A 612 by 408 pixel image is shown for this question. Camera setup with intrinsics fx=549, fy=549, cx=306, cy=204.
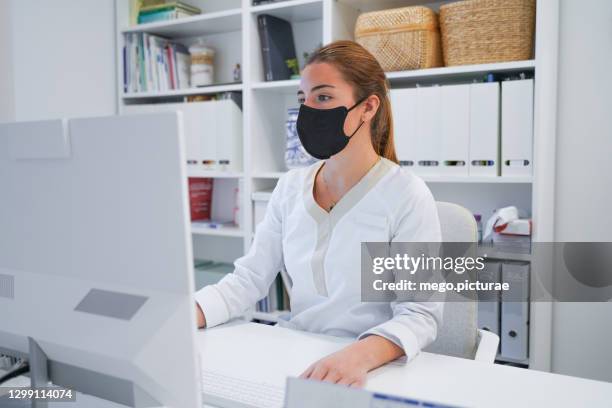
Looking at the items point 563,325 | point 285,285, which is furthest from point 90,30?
point 563,325

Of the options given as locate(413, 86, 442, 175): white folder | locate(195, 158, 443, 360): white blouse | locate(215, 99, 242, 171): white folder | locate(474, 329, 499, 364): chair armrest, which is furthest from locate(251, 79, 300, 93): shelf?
locate(474, 329, 499, 364): chair armrest

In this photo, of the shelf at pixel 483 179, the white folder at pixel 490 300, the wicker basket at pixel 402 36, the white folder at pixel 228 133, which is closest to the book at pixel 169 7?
the white folder at pixel 228 133

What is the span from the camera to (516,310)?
201 cm

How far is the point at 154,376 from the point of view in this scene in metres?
0.62

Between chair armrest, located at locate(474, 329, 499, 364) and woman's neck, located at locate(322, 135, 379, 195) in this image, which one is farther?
woman's neck, located at locate(322, 135, 379, 195)

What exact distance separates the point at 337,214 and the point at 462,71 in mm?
1065

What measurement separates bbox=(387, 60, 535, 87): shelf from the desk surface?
1.27 m

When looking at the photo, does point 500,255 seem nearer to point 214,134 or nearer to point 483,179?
point 483,179

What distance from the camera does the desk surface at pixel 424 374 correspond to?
2.91 feet

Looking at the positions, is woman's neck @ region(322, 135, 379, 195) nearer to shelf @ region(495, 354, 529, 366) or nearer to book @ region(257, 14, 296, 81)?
shelf @ region(495, 354, 529, 366)

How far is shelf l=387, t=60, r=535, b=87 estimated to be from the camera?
1961mm

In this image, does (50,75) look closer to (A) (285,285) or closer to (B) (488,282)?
(A) (285,285)

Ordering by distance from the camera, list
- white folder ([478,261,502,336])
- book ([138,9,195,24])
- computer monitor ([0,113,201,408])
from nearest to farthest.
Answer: computer monitor ([0,113,201,408])
white folder ([478,261,502,336])
book ([138,9,195,24])

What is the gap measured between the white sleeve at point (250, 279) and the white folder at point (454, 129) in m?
0.88
